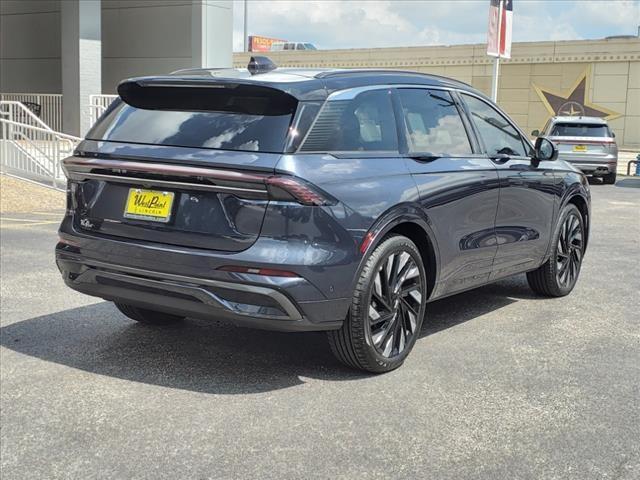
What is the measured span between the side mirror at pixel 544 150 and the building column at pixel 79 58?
15.8m

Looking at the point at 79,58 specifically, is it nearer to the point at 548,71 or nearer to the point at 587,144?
the point at 587,144

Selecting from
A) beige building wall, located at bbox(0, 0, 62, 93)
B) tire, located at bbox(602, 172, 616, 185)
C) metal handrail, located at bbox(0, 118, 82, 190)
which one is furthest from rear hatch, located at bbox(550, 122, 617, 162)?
beige building wall, located at bbox(0, 0, 62, 93)

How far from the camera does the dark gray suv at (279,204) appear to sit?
4.10 m

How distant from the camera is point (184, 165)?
422 cm

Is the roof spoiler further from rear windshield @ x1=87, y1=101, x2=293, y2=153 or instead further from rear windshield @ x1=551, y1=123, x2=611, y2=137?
rear windshield @ x1=551, y1=123, x2=611, y2=137

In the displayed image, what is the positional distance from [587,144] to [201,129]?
17268 mm

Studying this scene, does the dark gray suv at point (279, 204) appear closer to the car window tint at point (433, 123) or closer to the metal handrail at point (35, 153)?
the car window tint at point (433, 123)

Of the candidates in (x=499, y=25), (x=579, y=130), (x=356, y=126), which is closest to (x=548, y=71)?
(x=579, y=130)

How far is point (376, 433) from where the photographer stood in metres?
3.82

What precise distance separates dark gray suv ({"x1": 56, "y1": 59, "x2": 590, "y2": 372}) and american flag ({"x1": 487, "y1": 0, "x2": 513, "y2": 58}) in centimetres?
1431

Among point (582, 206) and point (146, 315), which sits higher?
point (582, 206)

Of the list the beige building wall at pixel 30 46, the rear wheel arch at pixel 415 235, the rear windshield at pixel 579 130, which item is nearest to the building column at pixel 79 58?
the beige building wall at pixel 30 46

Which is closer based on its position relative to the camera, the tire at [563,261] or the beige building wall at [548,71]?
the tire at [563,261]

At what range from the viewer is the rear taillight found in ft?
13.2
